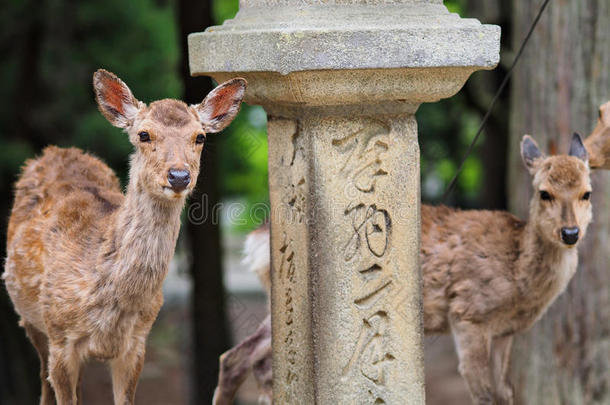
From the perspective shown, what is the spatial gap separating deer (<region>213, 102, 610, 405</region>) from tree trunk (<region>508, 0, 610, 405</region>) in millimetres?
972

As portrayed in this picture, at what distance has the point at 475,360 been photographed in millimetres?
4773

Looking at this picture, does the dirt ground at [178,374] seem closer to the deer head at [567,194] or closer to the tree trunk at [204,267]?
the tree trunk at [204,267]

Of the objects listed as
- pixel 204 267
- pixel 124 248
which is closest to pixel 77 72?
pixel 204 267

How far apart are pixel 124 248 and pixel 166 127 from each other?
0.53m

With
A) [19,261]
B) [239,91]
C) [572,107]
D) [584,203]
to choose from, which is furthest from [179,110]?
[572,107]

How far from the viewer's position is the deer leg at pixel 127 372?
3.81 m

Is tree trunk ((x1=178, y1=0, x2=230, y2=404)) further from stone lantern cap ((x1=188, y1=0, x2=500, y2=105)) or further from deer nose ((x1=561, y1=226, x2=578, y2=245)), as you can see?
stone lantern cap ((x1=188, y1=0, x2=500, y2=105))

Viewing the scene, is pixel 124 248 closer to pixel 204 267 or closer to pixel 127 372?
pixel 127 372

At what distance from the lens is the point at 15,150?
7.76 metres

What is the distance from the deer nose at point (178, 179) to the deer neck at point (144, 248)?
204mm

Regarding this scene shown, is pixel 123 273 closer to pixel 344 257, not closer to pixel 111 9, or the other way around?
pixel 344 257

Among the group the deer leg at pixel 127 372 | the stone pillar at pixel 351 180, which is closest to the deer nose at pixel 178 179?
the stone pillar at pixel 351 180

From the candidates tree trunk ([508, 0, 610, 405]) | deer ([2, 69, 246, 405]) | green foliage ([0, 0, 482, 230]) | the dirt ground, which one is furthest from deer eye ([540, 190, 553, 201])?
the dirt ground

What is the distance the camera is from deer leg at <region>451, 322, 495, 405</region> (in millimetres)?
4719
